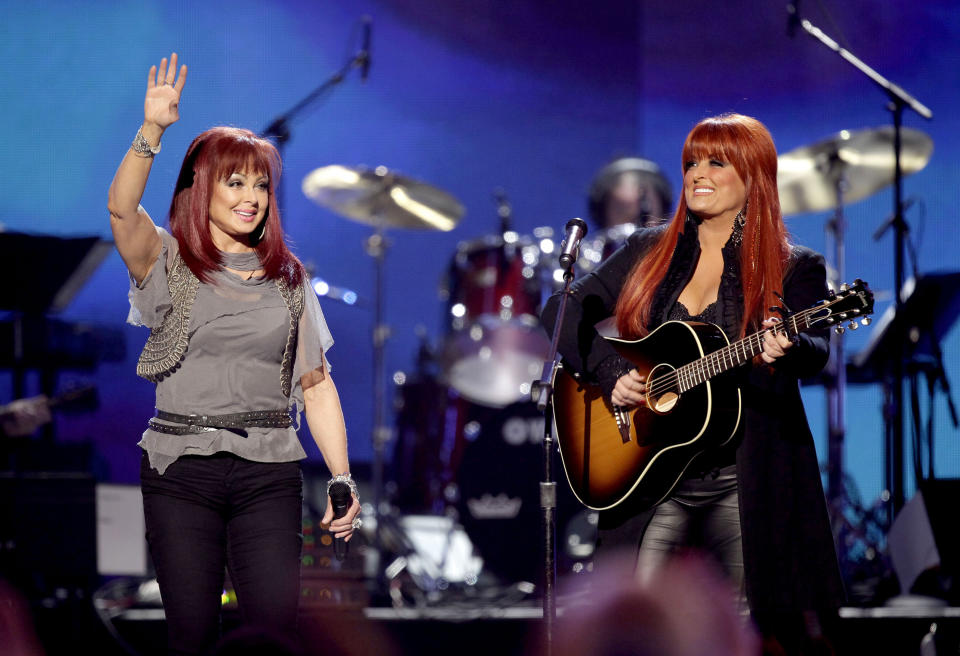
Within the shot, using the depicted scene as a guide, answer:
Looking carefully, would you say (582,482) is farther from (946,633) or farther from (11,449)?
(11,449)

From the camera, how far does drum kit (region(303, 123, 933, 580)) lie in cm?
665

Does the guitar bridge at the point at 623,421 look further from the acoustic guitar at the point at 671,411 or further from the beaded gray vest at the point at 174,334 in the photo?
the beaded gray vest at the point at 174,334

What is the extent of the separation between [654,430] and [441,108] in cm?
625

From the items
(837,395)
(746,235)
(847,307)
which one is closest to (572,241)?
(746,235)

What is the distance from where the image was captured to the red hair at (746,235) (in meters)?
3.09

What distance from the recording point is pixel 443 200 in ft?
22.7

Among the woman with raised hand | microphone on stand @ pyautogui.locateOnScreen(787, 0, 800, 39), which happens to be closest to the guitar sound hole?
the woman with raised hand

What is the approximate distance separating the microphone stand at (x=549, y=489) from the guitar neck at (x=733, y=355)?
0.44 m

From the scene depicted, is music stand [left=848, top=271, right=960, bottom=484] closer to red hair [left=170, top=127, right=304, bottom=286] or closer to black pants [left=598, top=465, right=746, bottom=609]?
black pants [left=598, top=465, right=746, bottom=609]

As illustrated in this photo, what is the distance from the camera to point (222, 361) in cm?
280

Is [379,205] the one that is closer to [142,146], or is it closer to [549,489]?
[549,489]

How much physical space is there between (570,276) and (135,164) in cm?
140

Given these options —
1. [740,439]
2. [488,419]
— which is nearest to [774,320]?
[740,439]

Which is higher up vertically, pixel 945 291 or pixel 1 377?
pixel 945 291
